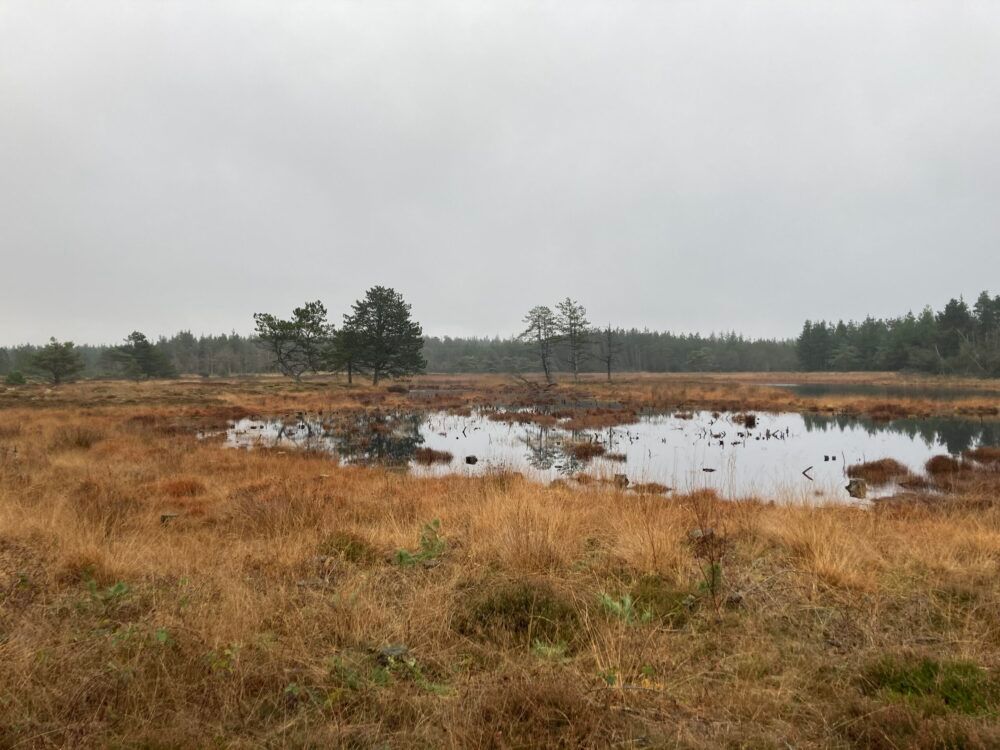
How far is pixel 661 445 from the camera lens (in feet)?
60.2

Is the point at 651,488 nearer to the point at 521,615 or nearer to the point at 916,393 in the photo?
the point at 521,615

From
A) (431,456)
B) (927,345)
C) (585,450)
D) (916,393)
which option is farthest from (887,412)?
(927,345)

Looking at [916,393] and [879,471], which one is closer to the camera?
[879,471]

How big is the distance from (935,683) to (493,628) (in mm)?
2766

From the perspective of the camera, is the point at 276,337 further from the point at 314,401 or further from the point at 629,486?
the point at 629,486

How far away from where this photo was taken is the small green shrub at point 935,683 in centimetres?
269

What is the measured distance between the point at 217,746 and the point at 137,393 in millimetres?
47415

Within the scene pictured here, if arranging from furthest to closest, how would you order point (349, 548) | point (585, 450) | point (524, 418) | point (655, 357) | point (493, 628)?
point (655, 357), point (524, 418), point (585, 450), point (349, 548), point (493, 628)

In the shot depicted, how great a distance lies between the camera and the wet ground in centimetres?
1278

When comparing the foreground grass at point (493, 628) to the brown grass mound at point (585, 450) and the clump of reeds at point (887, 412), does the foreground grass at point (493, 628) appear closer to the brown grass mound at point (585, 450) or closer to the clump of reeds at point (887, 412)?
the brown grass mound at point (585, 450)

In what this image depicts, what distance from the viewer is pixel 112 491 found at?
27.9 feet

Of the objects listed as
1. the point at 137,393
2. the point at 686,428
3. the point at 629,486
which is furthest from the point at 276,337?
the point at 629,486

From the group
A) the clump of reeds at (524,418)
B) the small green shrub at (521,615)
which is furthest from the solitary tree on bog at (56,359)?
the small green shrub at (521,615)

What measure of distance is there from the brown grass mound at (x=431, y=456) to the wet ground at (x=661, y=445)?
0.03 metres
